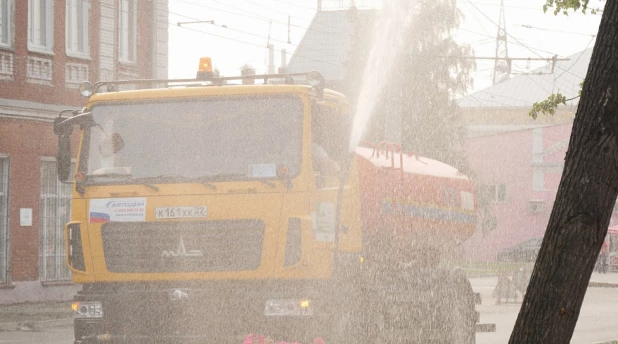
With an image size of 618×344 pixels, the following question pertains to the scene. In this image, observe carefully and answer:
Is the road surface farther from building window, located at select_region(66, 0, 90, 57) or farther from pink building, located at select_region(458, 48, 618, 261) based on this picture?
pink building, located at select_region(458, 48, 618, 261)

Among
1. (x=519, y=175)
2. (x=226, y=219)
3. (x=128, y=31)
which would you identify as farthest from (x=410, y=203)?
(x=519, y=175)

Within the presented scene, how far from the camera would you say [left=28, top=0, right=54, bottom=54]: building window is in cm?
2486

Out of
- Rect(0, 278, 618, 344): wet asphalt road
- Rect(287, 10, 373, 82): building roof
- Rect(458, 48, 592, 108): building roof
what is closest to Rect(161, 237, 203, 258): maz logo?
Rect(0, 278, 618, 344): wet asphalt road

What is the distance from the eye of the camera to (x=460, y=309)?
12438mm

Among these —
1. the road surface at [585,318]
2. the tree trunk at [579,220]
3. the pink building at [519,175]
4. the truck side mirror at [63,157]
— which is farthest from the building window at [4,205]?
the pink building at [519,175]

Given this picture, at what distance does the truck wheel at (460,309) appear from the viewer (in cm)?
1232

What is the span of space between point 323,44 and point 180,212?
6125 cm

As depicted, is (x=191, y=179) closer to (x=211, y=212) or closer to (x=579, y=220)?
(x=211, y=212)

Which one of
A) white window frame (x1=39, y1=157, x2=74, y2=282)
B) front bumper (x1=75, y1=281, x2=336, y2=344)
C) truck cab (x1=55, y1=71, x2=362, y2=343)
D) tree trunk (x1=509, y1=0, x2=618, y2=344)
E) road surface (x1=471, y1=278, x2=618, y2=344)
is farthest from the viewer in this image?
white window frame (x1=39, y1=157, x2=74, y2=282)

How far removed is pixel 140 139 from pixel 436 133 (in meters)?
40.7

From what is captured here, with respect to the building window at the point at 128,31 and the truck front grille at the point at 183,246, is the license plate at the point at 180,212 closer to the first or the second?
the truck front grille at the point at 183,246

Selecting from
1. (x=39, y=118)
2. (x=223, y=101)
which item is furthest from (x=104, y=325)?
(x=39, y=118)

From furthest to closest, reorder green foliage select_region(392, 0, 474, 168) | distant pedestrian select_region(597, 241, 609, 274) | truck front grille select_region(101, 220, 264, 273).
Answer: green foliage select_region(392, 0, 474, 168), distant pedestrian select_region(597, 241, 609, 274), truck front grille select_region(101, 220, 264, 273)

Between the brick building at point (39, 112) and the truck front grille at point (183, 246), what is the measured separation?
13370 mm
